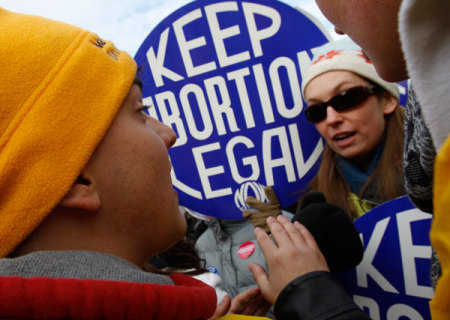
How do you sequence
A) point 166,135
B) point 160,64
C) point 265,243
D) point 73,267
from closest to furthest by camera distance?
point 73,267, point 166,135, point 265,243, point 160,64

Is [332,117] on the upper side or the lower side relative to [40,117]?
lower

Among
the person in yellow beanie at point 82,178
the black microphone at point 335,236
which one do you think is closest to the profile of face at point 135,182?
the person in yellow beanie at point 82,178

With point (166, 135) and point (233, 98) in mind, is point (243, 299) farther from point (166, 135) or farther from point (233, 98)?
point (233, 98)

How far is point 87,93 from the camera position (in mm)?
664

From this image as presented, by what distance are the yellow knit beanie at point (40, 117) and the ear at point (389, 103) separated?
99cm

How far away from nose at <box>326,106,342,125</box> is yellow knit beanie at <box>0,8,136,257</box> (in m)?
0.78

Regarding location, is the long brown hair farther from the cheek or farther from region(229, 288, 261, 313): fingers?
region(229, 288, 261, 313): fingers

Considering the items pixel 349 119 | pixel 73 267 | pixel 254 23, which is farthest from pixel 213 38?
pixel 73 267

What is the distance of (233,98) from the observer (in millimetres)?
1369

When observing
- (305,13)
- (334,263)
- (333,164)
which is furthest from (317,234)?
(305,13)

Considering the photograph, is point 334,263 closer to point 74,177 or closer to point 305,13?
point 74,177

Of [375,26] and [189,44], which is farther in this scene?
[189,44]

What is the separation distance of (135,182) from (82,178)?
0.10 metres

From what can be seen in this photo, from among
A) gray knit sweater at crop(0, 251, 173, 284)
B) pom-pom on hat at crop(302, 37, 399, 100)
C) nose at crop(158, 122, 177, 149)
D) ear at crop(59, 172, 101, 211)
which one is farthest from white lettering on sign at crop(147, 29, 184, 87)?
gray knit sweater at crop(0, 251, 173, 284)
